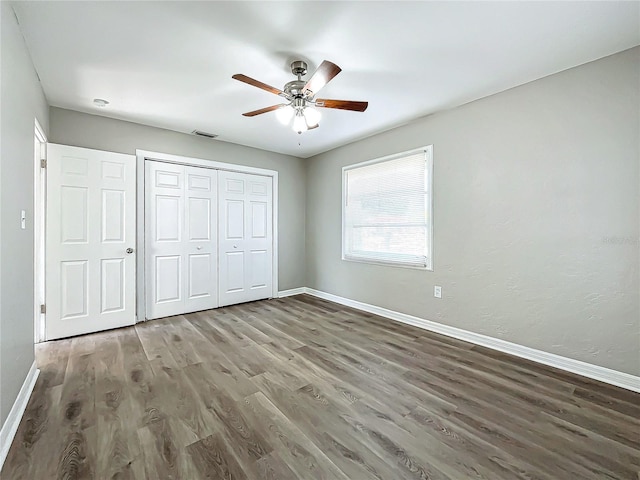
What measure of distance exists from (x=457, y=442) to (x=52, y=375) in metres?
3.01

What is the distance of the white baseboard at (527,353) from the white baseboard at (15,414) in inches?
138

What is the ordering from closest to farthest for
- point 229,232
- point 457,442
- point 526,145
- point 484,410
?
point 457,442
point 484,410
point 526,145
point 229,232

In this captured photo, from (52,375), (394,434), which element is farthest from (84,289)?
(394,434)

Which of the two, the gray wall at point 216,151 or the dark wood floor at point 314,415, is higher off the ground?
the gray wall at point 216,151

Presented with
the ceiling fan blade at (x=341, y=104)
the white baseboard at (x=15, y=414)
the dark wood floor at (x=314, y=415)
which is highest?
the ceiling fan blade at (x=341, y=104)

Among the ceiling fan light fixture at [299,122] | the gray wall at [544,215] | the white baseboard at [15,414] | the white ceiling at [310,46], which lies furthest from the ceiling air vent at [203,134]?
the white baseboard at [15,414]

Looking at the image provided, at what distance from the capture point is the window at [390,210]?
142 inches

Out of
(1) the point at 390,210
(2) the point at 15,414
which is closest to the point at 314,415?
(2) the point at 15,414

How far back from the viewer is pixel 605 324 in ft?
7.64

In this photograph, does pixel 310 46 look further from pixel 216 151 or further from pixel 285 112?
pixel 216 151

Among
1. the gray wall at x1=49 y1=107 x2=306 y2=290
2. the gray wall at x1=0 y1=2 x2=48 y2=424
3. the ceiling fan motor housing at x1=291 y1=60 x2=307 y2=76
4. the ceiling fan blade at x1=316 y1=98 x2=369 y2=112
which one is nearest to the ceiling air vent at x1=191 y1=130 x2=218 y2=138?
the gray wall at x1=49 y1=107 x2=306 y2=290

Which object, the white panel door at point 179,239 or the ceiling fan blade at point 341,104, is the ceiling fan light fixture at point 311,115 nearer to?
the ceiling fan blade at point 341,104

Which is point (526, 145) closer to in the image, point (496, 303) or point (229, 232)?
point (496, 303)

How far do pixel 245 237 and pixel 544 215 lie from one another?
3.83 m
